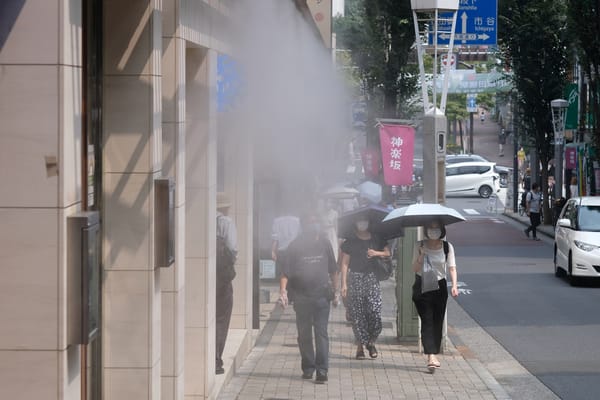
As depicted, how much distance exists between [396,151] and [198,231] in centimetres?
1258

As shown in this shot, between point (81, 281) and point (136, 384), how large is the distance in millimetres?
1968

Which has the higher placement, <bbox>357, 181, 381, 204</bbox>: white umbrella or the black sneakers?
<bbox>357, 181, 381, 204</bbox>: white umbrella

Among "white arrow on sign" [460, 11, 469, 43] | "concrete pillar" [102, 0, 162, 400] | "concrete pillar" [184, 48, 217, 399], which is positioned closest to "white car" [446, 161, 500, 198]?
"white arrow on sign" [460, 11, 469, 43]

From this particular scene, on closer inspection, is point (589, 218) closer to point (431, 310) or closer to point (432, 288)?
point (431, 310)

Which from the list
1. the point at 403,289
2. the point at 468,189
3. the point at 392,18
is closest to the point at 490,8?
the point at 392,18

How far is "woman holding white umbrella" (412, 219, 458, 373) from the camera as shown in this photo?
12148 millimetres

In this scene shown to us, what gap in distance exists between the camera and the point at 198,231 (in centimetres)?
968

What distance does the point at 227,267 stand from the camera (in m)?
11.1

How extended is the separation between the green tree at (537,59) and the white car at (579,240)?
16.4m

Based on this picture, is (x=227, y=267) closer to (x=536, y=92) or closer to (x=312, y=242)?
(x=312, y=242)

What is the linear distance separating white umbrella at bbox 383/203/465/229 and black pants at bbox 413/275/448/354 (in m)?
0.61

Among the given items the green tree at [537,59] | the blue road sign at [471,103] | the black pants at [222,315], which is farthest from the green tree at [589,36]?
the blue road sign at [471,103]

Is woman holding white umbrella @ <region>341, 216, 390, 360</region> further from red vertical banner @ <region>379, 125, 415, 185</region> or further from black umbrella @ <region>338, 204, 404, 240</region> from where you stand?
red vertical banner @ <region>379, 125, 415, 185</region>

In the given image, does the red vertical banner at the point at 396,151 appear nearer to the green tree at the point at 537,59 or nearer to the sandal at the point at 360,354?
the sandal at the point at 360,354
